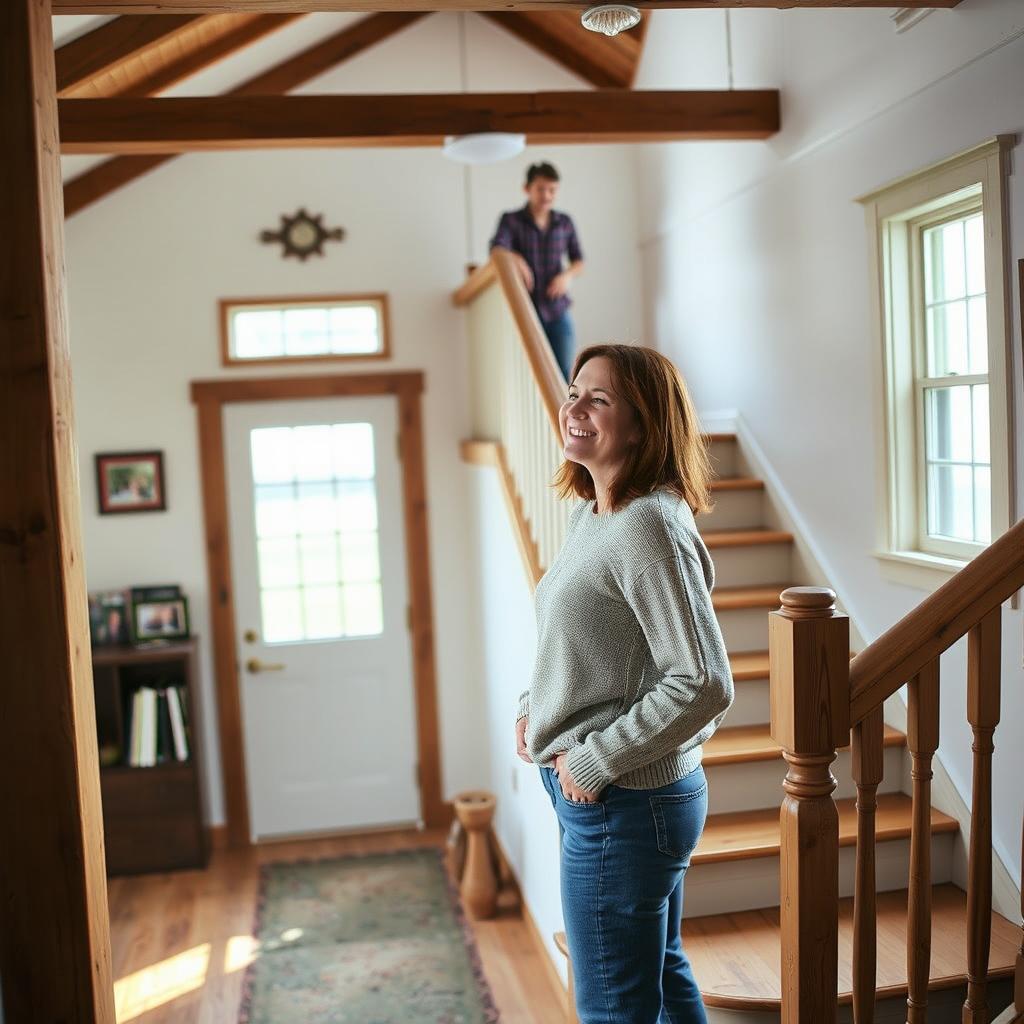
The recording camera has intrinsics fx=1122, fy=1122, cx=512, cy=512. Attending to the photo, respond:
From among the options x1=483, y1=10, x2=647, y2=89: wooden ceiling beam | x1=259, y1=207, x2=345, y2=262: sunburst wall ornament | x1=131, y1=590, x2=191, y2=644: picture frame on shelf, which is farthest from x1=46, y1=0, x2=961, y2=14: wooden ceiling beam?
x1=131, y1=590, x2=191, y2=644: picture frame on shelf

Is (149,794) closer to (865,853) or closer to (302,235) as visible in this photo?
(302,235)

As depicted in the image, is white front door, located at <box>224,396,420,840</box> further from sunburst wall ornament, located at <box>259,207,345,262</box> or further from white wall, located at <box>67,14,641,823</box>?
sunburst wall ornament, located at <box>259,207,345,262</box>

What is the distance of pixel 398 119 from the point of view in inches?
153

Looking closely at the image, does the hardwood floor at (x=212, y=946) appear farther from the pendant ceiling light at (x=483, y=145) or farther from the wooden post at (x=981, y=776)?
the pendant ceiling light at (x=483, y=145)

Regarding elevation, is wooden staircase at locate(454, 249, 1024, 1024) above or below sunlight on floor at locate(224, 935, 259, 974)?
above

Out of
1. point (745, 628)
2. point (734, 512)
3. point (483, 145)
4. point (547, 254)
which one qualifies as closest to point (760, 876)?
point (745, 628)

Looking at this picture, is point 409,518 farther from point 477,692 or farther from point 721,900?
point 721,900

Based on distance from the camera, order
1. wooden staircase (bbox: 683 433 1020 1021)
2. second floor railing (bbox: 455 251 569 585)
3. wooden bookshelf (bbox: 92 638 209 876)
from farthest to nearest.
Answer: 1. wooden bookshelf (bbox: 92 638 209 876)
2. second floor railing (bbox: 455 251 569 585)
3. wooden staircase (bbox: 683 433 1020 1021)

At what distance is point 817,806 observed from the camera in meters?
1.86

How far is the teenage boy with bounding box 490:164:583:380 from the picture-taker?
15.7 ft

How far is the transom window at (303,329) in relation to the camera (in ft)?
18.4

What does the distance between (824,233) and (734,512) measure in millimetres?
1117

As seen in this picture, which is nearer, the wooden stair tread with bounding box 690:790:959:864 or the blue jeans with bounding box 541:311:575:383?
the wooden stair tread with bounding box 690:790:959:864

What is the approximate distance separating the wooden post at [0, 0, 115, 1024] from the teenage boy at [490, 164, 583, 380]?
305 cm
